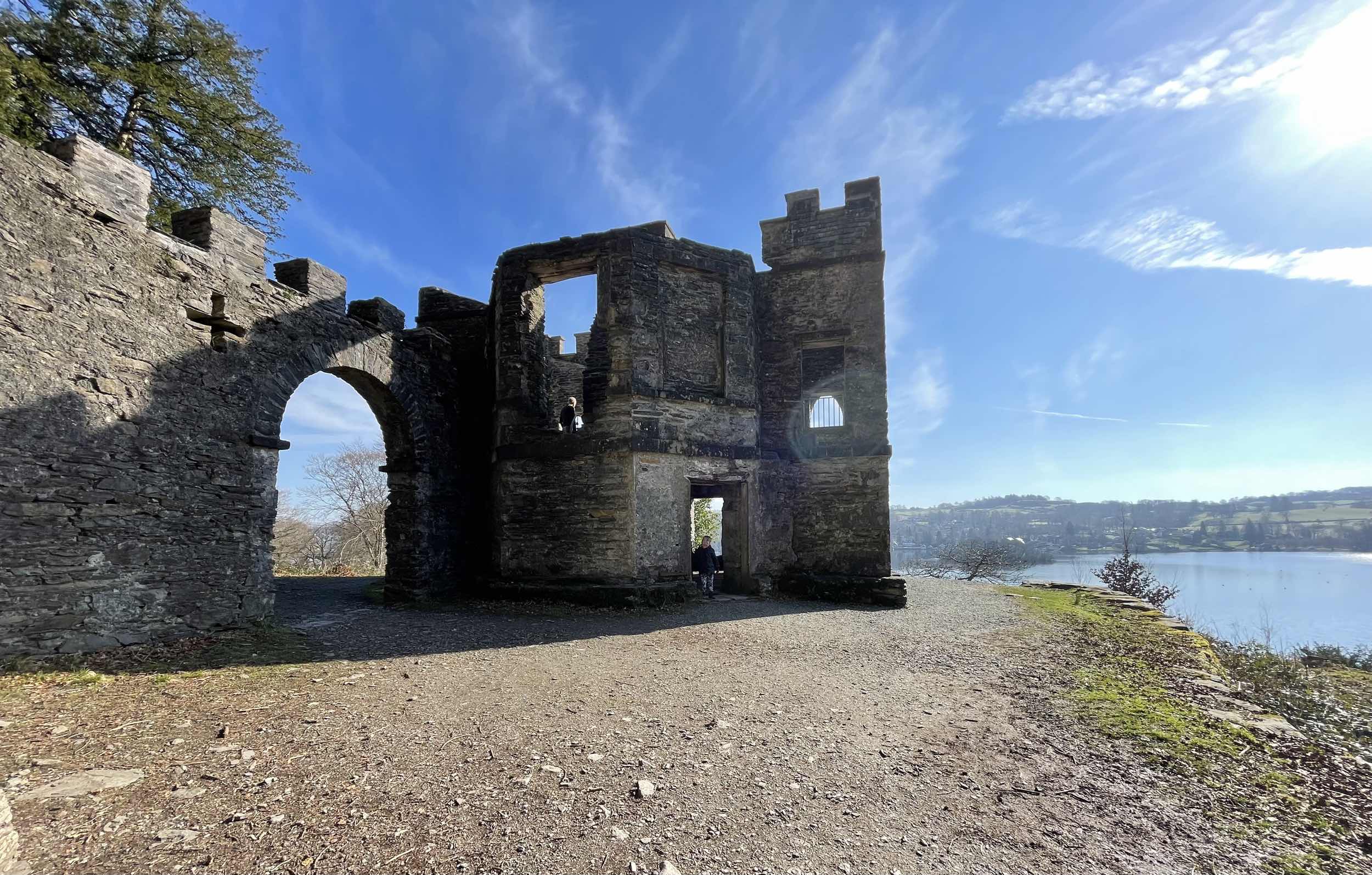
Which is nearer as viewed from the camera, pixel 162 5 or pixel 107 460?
pixel 107 460

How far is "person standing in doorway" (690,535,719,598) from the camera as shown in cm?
1215

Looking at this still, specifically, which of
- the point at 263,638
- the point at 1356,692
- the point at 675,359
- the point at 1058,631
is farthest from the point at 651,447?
the point at 1356,692

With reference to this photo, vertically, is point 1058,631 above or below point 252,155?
below

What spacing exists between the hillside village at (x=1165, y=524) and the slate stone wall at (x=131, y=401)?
47.6 m

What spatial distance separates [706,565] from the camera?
1229cm

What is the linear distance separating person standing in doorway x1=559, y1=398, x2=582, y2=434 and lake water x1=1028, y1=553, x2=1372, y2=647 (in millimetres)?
14017

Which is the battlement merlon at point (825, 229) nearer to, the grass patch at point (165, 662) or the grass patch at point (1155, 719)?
the grass patch at point (1155, 719)

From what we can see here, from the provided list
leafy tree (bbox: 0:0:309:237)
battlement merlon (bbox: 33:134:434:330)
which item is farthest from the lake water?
leafy tree (bbox: 0:0:309:237)

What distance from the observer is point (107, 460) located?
643cm

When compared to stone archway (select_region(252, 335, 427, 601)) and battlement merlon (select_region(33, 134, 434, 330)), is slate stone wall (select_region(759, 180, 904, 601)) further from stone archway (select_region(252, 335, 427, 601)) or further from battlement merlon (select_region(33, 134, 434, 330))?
battlement merlon (select_region(33, 134, 434, 330))

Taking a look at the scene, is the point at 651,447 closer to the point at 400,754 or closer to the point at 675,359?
the point at 675,359

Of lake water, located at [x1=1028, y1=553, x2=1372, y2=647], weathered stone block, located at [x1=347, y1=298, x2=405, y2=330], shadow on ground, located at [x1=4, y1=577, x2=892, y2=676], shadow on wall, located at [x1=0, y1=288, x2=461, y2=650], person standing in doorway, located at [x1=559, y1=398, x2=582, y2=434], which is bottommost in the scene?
lake water, located at [x1=1028, y1=553, x2=1372, y2=647]

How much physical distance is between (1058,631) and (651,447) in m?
7.11

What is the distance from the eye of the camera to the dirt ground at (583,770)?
295 cm
